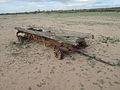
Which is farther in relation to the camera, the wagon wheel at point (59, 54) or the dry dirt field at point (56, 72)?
the wagon wheel at point (59, 54)

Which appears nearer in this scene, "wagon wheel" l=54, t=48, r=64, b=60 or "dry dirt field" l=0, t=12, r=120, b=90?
"dry dirt field" l=0, t=12, r=120, b=90

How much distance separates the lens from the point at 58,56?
4238 mm

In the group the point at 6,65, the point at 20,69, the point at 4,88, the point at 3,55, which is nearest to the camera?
the point at 4,88

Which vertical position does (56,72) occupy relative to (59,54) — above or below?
below

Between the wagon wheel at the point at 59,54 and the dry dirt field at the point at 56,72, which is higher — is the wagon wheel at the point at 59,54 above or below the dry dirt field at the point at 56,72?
above

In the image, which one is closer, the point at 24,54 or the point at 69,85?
the point at 69,85

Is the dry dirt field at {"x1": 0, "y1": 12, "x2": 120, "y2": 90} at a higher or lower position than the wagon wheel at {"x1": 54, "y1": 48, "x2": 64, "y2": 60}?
lower

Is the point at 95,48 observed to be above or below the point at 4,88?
above

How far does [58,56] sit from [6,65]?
1.82 metres

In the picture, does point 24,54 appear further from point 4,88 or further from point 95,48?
point 95,48

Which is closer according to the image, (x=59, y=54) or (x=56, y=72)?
(x=56, y=72)

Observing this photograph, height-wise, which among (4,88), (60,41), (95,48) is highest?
(60,41)

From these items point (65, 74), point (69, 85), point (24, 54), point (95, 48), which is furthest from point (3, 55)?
point (95, 48)

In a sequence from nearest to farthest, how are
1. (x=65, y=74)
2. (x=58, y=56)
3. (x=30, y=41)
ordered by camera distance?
(x=65, y=74), (x=58, y=56), (x=30, y=41)
